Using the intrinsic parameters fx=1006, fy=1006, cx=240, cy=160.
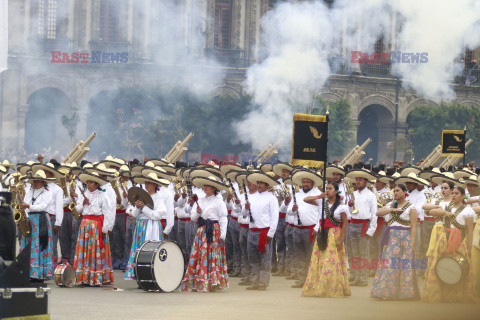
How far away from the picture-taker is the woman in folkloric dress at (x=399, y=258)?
14.5 meters

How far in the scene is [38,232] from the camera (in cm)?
1612

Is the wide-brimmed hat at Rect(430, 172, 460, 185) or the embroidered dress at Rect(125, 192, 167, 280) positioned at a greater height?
the wide-brimmed hat at Rect(430, 172, 460, 185)

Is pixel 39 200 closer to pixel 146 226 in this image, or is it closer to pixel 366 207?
pixel 146 226

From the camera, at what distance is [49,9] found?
181 feet

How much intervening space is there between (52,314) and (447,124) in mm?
42754

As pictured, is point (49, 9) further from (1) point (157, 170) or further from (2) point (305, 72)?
(1) point (157, 170)

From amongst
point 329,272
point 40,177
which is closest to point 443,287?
point 329,272

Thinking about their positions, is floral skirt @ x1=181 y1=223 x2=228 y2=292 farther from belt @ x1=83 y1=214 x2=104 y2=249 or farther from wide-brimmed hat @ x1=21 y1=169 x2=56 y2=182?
wide-brimmed hat @ x1=21 y1=169 x2=56 y2=182

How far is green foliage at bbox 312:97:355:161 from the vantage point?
49875 millimetres

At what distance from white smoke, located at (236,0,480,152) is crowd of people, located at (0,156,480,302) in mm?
30038

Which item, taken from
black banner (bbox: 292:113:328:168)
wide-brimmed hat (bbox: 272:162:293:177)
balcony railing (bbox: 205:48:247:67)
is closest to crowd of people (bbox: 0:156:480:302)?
black banner (bbox: 292:113:328:168)

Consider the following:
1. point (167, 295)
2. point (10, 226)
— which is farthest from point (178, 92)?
point (10, 226)

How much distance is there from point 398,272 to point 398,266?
9 cm

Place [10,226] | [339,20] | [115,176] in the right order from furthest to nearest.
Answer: [339,20]
[115,176]
[10,226]
